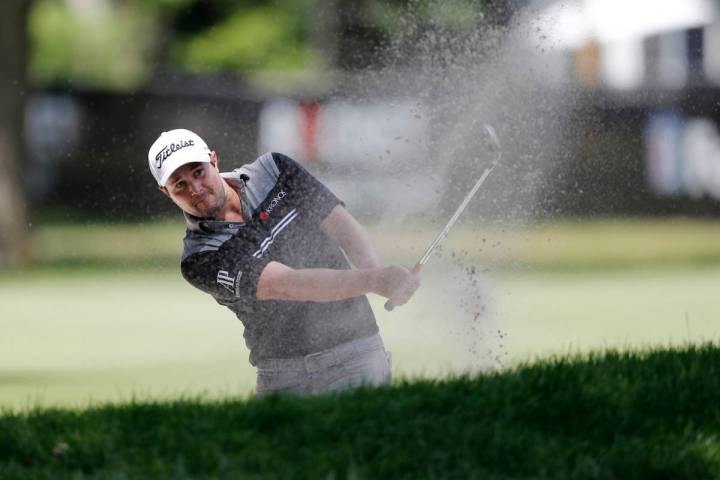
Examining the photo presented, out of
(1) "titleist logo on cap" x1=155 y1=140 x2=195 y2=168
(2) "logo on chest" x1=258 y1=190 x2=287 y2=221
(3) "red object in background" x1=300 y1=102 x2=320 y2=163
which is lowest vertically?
(2) "logo on chest" x1=258 y1=190 x2=287 y2=221

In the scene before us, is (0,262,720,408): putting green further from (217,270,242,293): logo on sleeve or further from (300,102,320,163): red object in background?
(300,102,320,163): red object in background

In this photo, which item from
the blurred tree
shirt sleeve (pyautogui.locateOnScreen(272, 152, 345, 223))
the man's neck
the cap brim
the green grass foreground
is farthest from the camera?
the blurred tree

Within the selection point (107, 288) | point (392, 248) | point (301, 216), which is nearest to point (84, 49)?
point (107, 288)

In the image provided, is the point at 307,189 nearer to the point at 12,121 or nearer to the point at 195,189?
the point at 195,189

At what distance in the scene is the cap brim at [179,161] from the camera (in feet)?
17.8

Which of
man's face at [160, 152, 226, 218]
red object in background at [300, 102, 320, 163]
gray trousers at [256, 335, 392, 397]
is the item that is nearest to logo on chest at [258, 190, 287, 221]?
man's face at [160, 152, 226, 218]

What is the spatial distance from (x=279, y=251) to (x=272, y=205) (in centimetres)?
18

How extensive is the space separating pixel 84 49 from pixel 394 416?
1114 inches

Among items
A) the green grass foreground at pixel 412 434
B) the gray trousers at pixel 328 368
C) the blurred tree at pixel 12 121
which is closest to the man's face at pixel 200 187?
the gray trousers at pixel 328 368

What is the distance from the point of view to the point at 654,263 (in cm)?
1697

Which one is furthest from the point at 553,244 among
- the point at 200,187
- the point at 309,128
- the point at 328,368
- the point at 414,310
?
the point at 200,187

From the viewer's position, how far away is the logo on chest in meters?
5.61

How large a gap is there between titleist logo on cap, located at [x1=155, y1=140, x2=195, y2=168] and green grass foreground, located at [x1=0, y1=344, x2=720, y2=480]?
1.03m

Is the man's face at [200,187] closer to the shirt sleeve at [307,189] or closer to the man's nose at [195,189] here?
the man's nose at [195,189]
